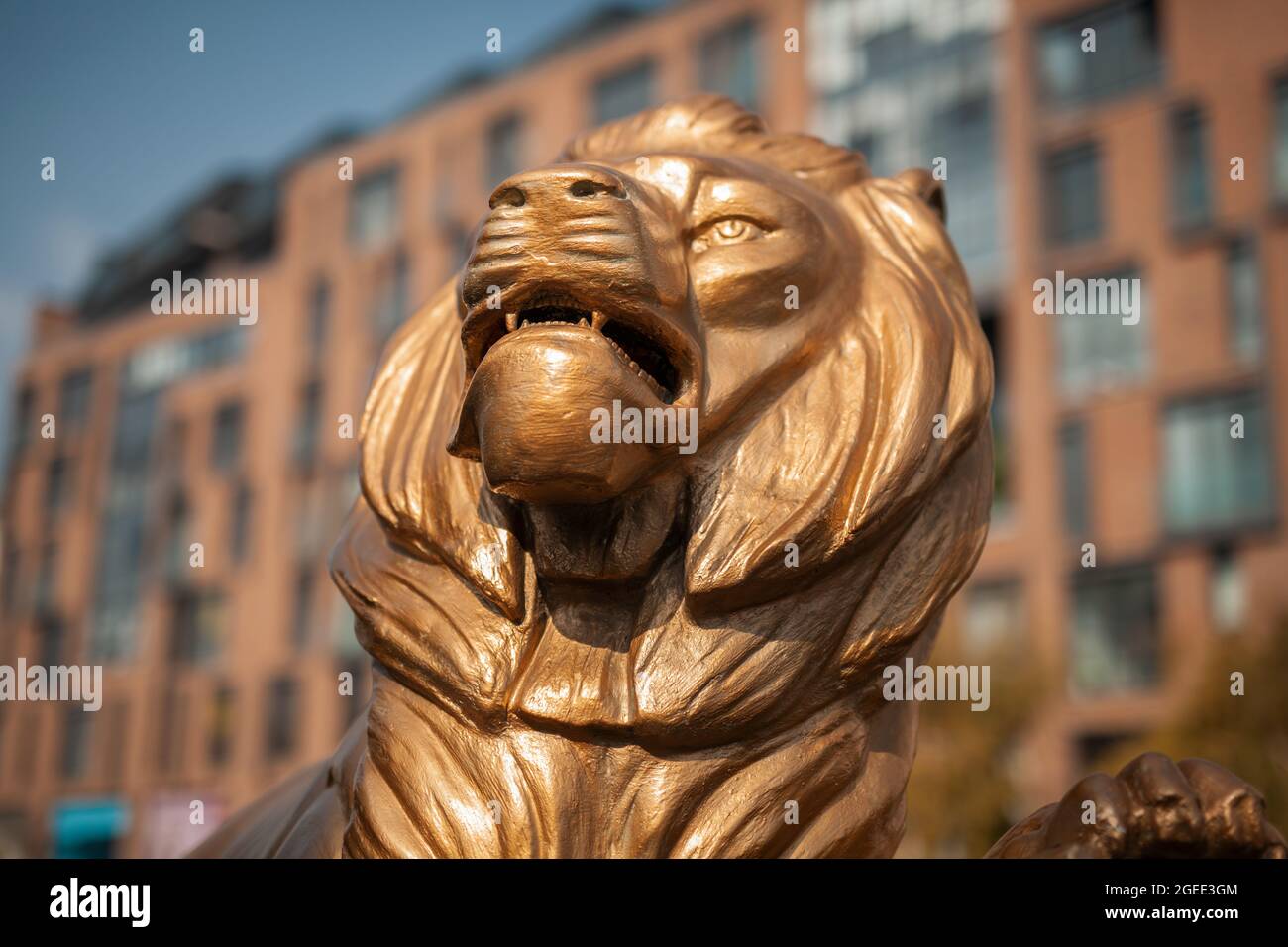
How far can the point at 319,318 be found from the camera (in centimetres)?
2811

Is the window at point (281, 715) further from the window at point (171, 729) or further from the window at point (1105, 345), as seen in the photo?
the window at point (1105, 345)

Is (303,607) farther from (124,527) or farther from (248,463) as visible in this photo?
(124,527)

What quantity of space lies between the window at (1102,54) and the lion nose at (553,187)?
67.7ft

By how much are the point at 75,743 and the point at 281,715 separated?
19.5 feet

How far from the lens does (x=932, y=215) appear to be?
1.81 metres

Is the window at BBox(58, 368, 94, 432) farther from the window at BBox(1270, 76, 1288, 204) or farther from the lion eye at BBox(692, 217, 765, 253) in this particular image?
the lion eye at BBox(692, 217, 765, 253)

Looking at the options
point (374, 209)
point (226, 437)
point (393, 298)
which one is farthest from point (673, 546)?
point (226, 437)

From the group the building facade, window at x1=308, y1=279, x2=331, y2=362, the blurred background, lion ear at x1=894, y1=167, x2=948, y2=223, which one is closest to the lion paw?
lion ear at x1=894, y1=167, x2=948, y2=223

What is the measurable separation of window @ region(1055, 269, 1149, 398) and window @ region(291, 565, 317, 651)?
1433 cm

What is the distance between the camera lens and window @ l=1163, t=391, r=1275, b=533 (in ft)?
59.7

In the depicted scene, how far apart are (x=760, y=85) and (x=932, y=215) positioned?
2257cm

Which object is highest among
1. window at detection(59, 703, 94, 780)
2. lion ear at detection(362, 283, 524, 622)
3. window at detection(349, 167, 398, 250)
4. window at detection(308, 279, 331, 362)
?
window at detection(349, 167, 398, 250)

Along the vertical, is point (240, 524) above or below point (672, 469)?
above
